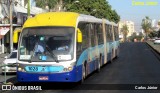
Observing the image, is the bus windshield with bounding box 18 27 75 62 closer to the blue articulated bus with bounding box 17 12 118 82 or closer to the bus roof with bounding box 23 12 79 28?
the blue articulated bus with bounding box 17 12 118 82

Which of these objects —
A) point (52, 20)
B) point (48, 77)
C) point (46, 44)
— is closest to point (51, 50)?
point (46, 44)

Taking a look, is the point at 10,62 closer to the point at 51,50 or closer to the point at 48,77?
the point at 51,50

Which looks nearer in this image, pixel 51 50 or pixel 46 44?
pixel 51 50

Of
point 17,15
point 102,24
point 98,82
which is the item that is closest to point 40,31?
point 98,82

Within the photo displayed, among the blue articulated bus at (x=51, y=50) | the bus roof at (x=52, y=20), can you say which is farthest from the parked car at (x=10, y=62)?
the blue articulated bus at (x=51, y=50)

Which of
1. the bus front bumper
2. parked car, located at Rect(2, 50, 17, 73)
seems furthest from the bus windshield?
parked car, located at Rect(2, 50, 17, 73)

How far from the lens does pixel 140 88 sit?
16828mm

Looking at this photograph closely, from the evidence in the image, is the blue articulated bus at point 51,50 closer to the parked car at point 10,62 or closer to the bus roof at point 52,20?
the bus roof at point 52,20

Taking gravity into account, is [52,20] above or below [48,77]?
above

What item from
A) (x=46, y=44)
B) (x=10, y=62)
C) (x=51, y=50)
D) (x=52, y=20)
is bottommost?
(x=10, y=62)

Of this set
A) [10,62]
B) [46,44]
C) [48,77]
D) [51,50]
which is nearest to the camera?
[48,77]

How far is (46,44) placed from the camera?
16922 mm

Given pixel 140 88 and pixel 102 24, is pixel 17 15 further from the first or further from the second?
pixel 140 88

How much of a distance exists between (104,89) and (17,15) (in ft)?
115
